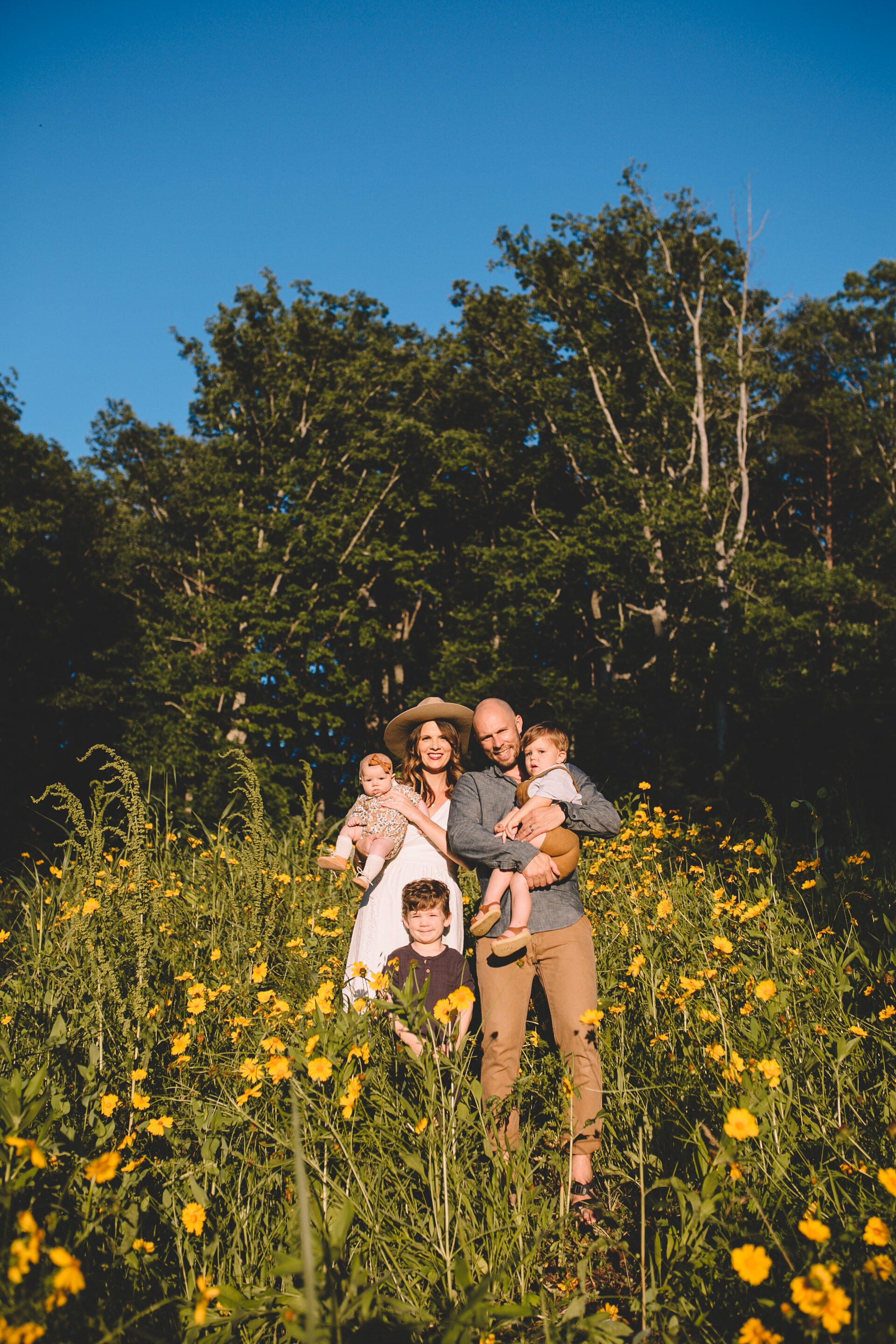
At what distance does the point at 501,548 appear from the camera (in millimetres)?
15883

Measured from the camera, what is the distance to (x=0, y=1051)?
2.39m

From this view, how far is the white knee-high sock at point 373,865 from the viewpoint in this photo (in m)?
2.98

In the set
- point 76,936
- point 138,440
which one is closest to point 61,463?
point 138,440

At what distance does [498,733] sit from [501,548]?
1351 cm

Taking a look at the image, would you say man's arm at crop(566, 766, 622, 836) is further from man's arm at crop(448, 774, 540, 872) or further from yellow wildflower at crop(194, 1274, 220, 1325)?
yellow wildflower at crop(194, 1274, 220, 1325)

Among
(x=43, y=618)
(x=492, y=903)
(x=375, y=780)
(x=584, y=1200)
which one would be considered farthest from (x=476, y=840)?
(x=43, y=618)

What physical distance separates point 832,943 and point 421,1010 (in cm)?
204

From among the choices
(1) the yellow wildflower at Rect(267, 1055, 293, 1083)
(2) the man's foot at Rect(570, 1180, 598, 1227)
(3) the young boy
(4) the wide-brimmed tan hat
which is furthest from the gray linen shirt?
(1) the yellow wildflower at Rect(267, 1055, 293, 1083)

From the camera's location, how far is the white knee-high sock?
298 centimetres

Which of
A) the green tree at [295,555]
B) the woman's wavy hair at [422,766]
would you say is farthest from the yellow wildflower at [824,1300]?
the green tree at [295,555]

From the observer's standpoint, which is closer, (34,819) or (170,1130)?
(170,1130)

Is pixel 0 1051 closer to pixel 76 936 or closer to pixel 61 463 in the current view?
pixel 76 936

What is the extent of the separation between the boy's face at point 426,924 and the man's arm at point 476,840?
300 mm

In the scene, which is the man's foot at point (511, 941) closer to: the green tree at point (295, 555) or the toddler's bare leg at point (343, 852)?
the toddler's bare leg at point (343, 852)
